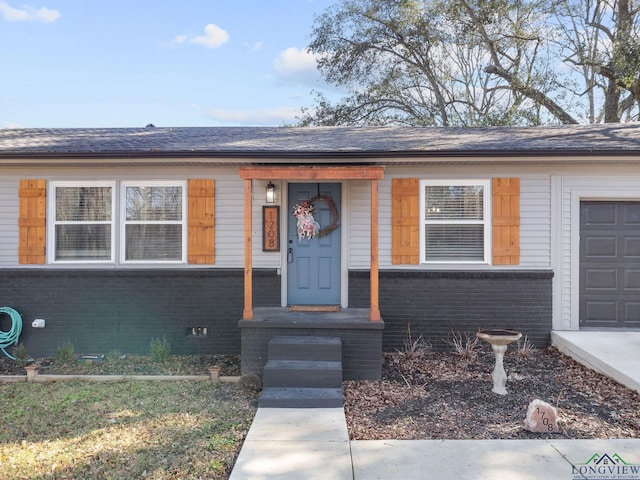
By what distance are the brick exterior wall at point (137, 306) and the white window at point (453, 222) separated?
2243mm

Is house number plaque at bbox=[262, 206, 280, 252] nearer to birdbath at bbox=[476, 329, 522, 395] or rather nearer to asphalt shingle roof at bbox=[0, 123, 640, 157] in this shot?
asphalt shingle roof at bbox=[0, 123, 640, 157]

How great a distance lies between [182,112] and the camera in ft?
61.4

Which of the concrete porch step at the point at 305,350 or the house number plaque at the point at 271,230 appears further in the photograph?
the house number plaque at the point at 271,230

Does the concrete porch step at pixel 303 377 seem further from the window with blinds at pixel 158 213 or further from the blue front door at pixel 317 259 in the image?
the window with blinds at pixel 158 213

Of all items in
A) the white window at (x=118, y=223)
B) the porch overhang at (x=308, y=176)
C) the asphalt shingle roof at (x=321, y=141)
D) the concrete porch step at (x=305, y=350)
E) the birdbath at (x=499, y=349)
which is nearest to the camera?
the birdbath at (x=499, y=349)

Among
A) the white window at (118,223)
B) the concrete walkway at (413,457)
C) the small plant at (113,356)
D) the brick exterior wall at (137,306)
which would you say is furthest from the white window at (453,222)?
the small plant at (113,356)

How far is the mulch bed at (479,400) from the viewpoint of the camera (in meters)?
3.53

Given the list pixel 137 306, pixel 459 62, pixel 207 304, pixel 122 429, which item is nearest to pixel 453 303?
pixel 207 304

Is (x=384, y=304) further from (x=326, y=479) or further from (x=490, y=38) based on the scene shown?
(x=490, y=38)

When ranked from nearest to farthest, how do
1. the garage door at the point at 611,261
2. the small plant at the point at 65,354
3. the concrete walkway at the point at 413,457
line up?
1. the concrete walkway at the point at 413,457
2. the small plant at the point at 65,354
3. the garage door at the point at 611,261

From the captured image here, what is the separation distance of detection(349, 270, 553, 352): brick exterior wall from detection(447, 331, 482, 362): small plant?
0.06 m

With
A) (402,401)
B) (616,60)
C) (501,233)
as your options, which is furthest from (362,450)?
(616,60)

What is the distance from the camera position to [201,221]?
602cm

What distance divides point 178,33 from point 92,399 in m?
15.7
